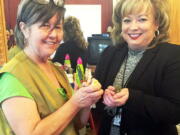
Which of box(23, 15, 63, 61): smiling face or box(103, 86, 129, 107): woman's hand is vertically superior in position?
box(23, 15, 63, 61): smiling face

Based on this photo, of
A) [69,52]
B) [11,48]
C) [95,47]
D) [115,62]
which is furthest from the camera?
[95,47]

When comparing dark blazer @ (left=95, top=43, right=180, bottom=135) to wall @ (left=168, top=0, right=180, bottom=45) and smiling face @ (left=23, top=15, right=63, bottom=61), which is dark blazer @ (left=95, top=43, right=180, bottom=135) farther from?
wall @ (left=168, top=0, right=180, bottom=45)

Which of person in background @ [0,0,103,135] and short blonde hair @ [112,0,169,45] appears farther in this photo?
short blonde hair @ [112,0,169,45]

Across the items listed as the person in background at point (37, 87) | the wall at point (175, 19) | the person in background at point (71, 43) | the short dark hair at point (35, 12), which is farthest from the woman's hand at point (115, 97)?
the person in background at point (71, 43)

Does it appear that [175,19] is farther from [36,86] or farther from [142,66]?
[36,86]

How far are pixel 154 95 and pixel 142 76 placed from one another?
10 cm

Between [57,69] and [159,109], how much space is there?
454 mm

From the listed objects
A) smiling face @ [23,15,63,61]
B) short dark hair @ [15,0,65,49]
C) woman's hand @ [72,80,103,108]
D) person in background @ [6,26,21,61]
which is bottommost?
woman's hand @ [72,80,103,108]

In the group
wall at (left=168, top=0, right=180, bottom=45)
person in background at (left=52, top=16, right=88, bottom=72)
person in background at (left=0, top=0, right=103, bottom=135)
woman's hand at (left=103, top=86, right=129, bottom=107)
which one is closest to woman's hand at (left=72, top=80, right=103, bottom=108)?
person in background at (left=0, top=0, right=103, bottom=135)

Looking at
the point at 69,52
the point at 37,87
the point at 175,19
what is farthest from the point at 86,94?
the point at 69,52

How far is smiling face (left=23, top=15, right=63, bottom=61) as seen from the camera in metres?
0.91

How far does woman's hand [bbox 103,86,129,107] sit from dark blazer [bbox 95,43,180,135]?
0.07 feet

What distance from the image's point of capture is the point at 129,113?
1.14 m

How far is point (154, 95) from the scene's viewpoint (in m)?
1.12
